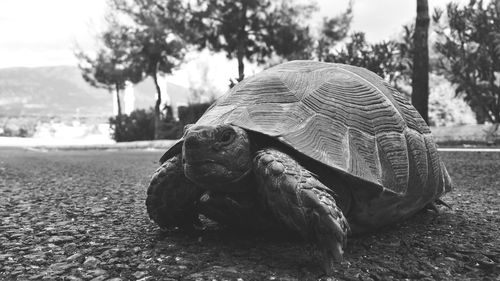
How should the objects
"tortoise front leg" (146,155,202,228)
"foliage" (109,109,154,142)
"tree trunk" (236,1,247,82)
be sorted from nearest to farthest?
1. "tortoise front leg" (146,155,202,228)
2. "tree trunk" (236,1,247,82)
3. "foliage" (109,109,154,142)

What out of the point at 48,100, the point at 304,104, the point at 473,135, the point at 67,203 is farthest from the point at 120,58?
the point at 48,100

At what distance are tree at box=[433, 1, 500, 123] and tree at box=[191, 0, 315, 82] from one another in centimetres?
666

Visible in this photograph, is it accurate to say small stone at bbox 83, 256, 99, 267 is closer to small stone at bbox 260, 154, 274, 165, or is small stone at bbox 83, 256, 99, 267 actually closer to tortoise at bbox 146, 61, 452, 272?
tortoise at bbox 146, 61, 452, 272

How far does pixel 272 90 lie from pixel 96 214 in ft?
4.14

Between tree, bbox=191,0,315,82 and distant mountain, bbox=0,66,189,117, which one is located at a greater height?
distant mountain, bbox=0,66,189,117

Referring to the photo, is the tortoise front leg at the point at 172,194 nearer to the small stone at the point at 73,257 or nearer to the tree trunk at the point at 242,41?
the small stone at the point at 73,257

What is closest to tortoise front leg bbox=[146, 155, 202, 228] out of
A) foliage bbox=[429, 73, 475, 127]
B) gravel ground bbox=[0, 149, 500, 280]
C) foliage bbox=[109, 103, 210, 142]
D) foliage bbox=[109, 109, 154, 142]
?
gravel ground bbox=[0, 149, 500, 280]

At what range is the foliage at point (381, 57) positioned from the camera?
42.4 feet

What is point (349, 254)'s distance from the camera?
1539 mm

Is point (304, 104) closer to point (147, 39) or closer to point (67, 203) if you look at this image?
point (67, 203)

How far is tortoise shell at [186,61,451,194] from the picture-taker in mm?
1547

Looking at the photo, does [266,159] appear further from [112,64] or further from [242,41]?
[112,64]

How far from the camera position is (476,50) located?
1047cm

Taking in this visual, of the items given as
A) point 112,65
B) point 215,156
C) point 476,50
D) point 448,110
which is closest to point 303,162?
point 215,156
